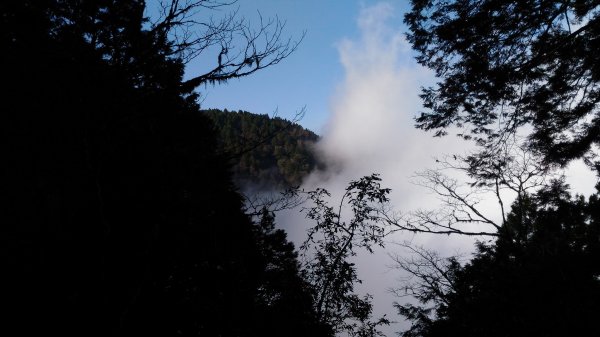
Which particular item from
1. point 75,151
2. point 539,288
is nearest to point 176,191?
point 75,151

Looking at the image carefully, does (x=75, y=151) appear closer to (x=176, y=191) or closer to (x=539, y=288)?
(x=176, y=191)

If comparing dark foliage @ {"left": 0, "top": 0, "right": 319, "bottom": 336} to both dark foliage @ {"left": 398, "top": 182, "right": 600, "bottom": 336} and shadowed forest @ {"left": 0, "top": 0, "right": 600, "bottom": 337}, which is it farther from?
dark foliage @ {"left": 398, "top": 182, "right": 600, "bottom": 336}

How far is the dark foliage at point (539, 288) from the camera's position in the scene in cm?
668

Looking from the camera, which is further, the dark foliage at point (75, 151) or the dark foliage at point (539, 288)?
the dark foliage at point (539, 288)

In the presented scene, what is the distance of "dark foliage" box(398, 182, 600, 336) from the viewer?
21.9 ft

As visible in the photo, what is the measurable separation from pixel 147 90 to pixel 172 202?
6.91 feet

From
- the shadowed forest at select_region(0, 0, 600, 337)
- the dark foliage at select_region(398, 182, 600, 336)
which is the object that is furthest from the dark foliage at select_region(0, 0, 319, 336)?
the dark foliage at select_region(398, 182, 600, 336)

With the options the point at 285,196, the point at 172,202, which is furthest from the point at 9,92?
the point at 285,196

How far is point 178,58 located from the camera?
3.80 m

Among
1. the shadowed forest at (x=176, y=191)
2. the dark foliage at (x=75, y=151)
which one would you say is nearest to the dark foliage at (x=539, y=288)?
the shadowed forest at (x=176, y=191)

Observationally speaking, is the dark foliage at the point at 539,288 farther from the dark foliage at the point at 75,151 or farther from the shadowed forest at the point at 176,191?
the dark foliage at the point at 75,151

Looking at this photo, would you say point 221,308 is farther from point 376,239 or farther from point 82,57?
point 82,57

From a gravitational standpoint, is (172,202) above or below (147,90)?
below

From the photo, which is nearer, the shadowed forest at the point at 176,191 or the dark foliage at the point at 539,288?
the shadowed forest at the point at 176,191
